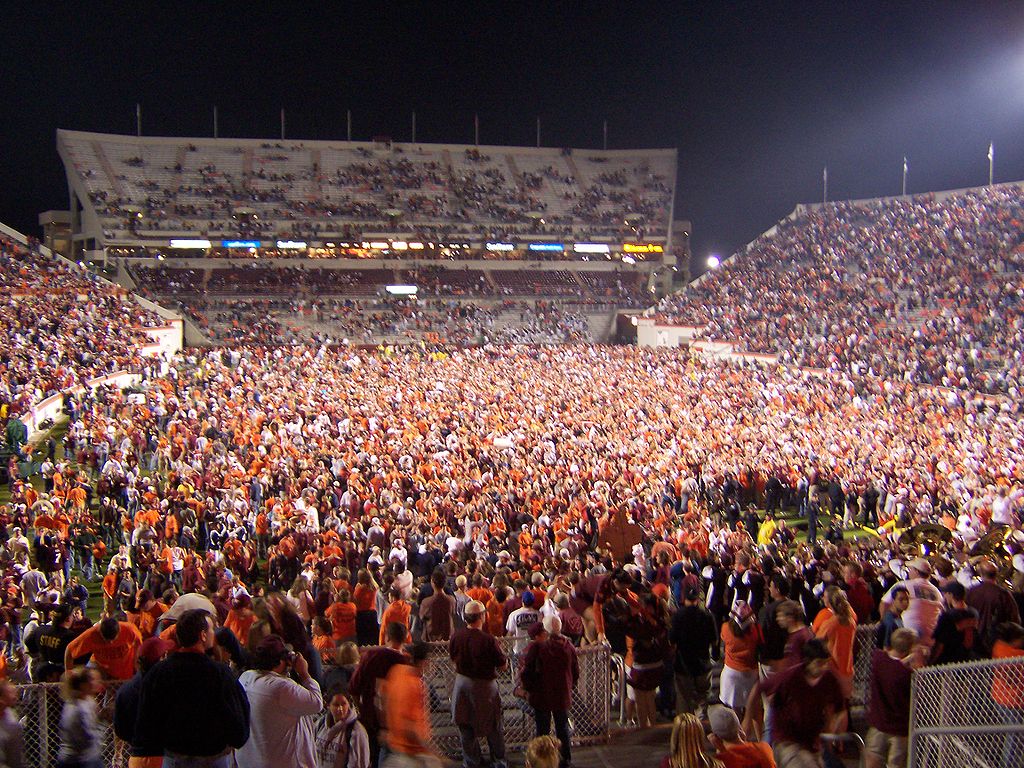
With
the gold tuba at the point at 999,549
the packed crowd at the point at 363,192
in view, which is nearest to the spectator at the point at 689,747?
the gold tuba at the point at 999,549

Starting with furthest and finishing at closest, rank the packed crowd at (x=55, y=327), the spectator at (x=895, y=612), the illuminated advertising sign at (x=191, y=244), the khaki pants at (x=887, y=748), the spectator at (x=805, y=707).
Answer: the illuminated advertising sign at (x=191, y=244)
the packed crowd at (x=55, y=327)
the spectator at (x=895, y=612)
the khaki pants at (x=887, y=748)
the spectator at (x=805, y=707)

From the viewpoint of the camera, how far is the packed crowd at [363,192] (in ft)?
163

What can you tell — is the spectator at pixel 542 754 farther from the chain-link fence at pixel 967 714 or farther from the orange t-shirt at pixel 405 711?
the chain-link fence at pixel 967 714

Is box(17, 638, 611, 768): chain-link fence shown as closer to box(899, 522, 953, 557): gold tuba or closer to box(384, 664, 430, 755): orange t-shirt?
box(384, 664, 430, 755): orange t-shirt

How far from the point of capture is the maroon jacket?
5.77 metres

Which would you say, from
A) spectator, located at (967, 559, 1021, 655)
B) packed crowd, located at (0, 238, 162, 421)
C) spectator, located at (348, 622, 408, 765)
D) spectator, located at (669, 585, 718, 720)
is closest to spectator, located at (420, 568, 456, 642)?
spectator, located at (669, 585, 718, 720)

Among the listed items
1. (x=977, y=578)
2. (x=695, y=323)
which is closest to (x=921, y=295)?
(x=695, y=323)

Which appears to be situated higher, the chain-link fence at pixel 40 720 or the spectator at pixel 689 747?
the spectator at pixel 689 747

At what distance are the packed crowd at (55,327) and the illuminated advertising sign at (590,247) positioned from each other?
26.3m

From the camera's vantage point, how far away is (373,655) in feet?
16.7

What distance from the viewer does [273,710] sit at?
4.31 m

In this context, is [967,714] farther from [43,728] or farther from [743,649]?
[43,728]

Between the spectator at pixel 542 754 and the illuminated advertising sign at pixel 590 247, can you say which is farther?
the illuminated advertising sign at pixel 590 247

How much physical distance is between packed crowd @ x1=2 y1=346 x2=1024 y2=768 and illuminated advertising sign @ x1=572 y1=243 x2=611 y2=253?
25034mm
